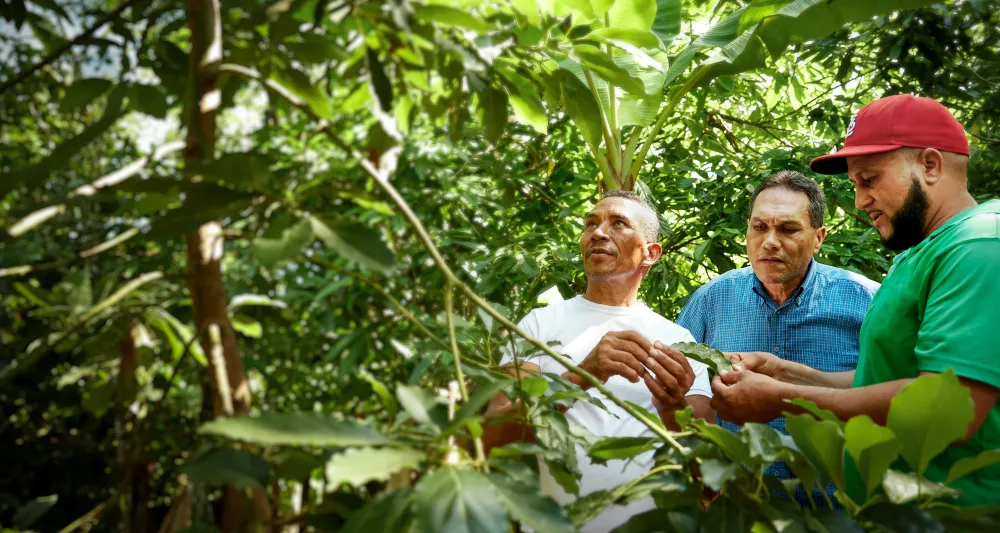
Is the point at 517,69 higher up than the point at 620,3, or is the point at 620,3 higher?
the point at 620,3

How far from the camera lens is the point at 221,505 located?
2.22 feet

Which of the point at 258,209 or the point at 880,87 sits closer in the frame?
the point at 258,209

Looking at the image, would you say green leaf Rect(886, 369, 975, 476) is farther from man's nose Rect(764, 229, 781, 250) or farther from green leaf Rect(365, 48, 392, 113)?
man's nose Rect(764, 229, 781, 250)

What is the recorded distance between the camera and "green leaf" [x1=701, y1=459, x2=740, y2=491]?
73 cm

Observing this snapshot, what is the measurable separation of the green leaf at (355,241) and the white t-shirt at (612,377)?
3.90 ft

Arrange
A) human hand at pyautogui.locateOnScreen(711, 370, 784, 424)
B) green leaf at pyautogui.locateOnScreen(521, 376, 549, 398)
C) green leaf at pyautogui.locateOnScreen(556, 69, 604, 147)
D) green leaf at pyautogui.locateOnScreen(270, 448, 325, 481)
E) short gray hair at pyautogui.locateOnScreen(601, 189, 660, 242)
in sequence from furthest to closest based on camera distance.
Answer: short gray hair at pyautogui.locateOnScreen(601, 189, 660, 242) < human hand at pyautogui.locateOnScreen(711, 370, 784, 424) < green leaf at pyautogui.locateOnScreen(556, 69, 604, 147) < green leaf at pyautogui.locateOnScreen(521, 376, 549, 398) < green leaf at pyautogui.locateOnScreen(270, 448, 325, 481)

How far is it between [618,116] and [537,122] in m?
2.07

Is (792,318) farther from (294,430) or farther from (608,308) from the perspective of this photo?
(294,430)

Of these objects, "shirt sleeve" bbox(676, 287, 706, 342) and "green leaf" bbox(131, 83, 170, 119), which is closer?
"green leaf" bbox(131, 83, 170, 119)

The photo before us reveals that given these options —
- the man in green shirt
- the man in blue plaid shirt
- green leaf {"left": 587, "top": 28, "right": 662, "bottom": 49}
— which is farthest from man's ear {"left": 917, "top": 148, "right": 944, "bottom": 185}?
green leaf {"left": 587, "top": 28, "right": 662, "bottom": 49}

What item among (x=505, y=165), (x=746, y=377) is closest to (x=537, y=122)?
(x=746, y=377)

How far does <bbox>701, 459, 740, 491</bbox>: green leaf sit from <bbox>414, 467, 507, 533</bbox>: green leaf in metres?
0.23

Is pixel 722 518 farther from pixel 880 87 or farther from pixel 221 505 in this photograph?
pixel 880 87

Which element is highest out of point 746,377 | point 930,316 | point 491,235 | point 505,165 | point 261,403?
point 505,165
